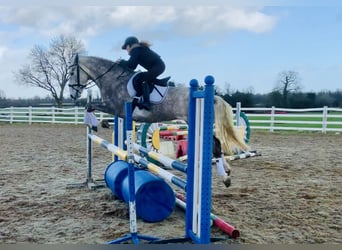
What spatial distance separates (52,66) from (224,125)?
4.75 ft

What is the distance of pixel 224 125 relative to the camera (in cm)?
258

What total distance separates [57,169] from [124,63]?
5.74 feet

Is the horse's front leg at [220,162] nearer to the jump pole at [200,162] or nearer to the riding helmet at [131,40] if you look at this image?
the jump pole at [200,162]

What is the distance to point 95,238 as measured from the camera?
1.83m

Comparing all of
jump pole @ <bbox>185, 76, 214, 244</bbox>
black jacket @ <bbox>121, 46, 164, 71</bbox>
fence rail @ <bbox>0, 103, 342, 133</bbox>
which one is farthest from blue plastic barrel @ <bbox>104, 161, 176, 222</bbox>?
fence rail @ <bbox>0, 103, 342, 133</bbox>

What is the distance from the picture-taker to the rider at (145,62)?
240 centimetres

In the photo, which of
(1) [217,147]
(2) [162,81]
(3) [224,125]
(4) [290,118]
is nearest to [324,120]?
(4) [290,118]

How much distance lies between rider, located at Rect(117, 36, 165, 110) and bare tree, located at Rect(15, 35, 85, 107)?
500 millimetres

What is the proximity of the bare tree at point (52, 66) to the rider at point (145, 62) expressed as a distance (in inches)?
19.7

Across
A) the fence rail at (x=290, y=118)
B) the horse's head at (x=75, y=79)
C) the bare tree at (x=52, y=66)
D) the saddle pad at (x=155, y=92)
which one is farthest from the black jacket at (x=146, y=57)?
the fence rail at (x=290, y=118)

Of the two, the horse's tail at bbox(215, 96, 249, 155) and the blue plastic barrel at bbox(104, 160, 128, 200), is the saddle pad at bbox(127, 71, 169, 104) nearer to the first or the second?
the horse's tail at bbox(215, 96, 249, 155)

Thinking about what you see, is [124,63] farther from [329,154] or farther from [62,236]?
[329,154]

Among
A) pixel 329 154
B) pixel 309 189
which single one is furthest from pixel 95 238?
pixel 329 154

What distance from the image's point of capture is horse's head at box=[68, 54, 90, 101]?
255 centimetres
